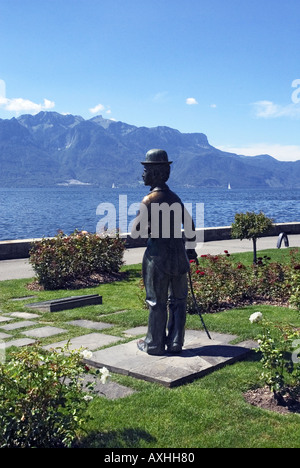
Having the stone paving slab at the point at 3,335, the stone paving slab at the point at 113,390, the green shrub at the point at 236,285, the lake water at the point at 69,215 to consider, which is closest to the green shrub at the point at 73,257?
the green shrub at the point at 236,285

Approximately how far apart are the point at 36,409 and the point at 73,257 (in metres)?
8.40

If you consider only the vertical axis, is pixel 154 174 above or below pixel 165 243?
above

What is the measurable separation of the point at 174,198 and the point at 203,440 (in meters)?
2.83

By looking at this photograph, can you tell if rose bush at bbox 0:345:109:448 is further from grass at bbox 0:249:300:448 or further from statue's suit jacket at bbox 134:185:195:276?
statue's suit jacket at bbox 134:185:195:276

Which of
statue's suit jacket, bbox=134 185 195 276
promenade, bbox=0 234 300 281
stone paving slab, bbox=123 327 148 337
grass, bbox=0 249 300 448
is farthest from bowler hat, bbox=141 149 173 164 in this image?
promenade, bbox=0 234 300 281

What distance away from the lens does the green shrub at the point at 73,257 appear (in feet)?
37.7

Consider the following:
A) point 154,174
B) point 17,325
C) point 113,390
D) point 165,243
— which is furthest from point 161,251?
point 17,325

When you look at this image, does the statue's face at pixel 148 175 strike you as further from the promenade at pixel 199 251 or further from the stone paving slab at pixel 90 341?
the promenade at pixel 199 251

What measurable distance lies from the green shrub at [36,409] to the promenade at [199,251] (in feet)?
29.1

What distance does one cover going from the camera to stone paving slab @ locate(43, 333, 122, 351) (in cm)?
659

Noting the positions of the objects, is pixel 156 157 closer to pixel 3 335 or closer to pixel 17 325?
pixel 3 335

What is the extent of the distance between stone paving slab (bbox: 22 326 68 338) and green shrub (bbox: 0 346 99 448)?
10.7 feet

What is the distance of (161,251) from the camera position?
5723mm

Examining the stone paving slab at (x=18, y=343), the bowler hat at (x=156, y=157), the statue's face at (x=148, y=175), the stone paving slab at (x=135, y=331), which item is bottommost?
the stone paving slab at (x=18, y=343)
